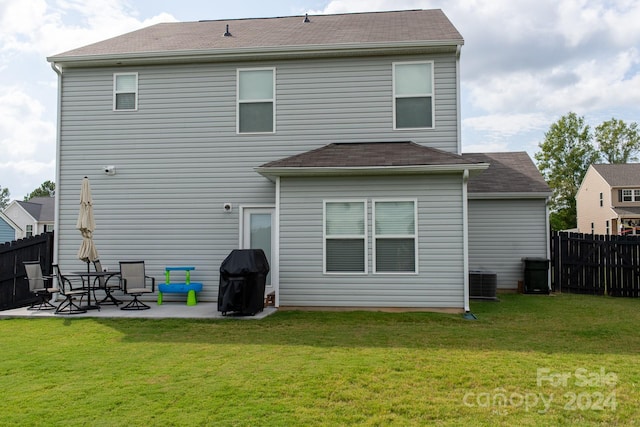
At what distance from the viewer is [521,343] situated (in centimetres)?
611

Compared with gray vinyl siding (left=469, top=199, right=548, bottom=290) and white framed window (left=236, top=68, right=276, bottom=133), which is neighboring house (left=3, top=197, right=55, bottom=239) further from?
gray vinyl siding (left=469, top=199, right=548, bottom=290)

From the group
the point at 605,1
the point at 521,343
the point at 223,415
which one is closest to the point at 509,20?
the point at 605,1

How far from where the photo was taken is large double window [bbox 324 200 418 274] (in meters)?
8.90

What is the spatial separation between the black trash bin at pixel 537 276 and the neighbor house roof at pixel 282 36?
6.00 meters

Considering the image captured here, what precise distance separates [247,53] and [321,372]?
756cm

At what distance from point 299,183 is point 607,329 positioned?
574 centimetres

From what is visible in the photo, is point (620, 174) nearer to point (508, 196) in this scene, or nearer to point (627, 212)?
point (627, 212)

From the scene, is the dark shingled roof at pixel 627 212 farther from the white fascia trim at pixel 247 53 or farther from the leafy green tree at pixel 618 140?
the white fascia trim at pixel 247 53

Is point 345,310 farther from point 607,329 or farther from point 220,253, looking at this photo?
point 607,329

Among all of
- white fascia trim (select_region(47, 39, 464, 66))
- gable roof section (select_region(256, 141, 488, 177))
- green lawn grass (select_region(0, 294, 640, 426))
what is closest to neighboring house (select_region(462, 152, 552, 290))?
gable roof section (select_region(256, 141, 488, 177))

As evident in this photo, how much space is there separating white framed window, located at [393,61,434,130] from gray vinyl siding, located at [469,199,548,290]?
3860mm

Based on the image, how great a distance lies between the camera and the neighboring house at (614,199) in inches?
1239

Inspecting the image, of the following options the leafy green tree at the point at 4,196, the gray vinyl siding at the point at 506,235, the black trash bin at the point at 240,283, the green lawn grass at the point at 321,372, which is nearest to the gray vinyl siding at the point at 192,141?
the black trash bin at the point at 240,283

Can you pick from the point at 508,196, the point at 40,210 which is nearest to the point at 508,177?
the point at 508,196
